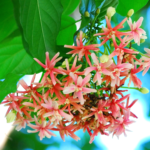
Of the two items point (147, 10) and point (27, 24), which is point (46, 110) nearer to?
point (27, 24)

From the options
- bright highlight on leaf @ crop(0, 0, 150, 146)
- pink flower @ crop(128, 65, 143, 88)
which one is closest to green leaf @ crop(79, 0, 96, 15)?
bright highlight on leaf @ crop(0, 0, 150, 146)

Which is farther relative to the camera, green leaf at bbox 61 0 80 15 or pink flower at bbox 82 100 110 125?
green leaf at bbox 61 0 80 15

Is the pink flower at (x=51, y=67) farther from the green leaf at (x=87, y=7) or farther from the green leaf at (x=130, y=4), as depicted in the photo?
the green leaf at (x=130, y=4)

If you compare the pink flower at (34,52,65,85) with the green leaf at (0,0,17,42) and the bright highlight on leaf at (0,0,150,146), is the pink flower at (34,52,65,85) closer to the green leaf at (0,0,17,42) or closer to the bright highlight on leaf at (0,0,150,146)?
the bright highlight on leaf at (0,0,150,146)

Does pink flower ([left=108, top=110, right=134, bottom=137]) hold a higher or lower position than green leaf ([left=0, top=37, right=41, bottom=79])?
lower

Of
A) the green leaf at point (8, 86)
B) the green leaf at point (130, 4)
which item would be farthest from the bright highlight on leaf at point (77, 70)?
the green leaf at point (130, 4)

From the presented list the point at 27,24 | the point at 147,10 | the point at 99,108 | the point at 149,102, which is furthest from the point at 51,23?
the point at 149,102

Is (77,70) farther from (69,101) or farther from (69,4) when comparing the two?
(69,4)
